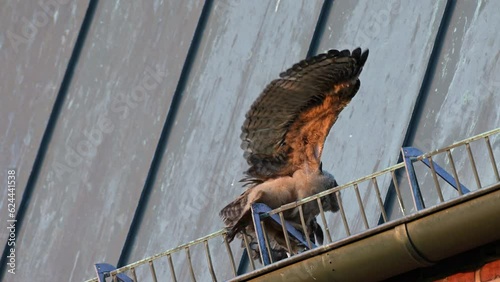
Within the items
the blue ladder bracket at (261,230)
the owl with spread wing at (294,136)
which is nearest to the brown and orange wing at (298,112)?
the owl with spread wing at (294,136)

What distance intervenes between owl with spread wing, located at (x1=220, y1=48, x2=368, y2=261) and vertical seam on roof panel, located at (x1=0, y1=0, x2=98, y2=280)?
7231 millimetres

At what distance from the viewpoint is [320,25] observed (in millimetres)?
31766

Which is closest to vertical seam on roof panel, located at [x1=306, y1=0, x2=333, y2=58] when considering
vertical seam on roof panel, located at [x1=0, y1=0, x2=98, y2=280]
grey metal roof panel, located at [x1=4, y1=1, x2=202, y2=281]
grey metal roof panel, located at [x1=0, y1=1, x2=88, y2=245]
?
grey metal roof panel, located at [x1=4, y1=1, x2=202, y2=281]

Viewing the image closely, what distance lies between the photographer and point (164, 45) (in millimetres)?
33156

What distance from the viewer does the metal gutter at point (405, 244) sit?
21.2 meters

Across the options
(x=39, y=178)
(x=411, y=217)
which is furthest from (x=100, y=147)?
(x=411, y=217)

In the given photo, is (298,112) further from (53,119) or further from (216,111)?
(53,119)

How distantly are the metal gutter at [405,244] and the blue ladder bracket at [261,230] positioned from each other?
2.32 ft

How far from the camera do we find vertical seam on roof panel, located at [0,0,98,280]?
32.9m

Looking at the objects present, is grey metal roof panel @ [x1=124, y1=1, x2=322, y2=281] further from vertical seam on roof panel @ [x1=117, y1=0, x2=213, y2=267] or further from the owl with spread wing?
the owl with spread wing

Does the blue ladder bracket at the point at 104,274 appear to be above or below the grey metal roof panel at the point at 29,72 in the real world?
below

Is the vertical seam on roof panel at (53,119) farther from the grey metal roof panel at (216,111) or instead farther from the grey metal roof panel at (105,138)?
the grey metal roof panel at (216,111)

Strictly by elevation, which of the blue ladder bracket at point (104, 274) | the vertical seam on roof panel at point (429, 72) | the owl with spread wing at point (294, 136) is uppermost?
the vertical seam on roof panel at point (429, 72)

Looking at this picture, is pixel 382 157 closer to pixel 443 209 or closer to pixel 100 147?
pixel 100 147
